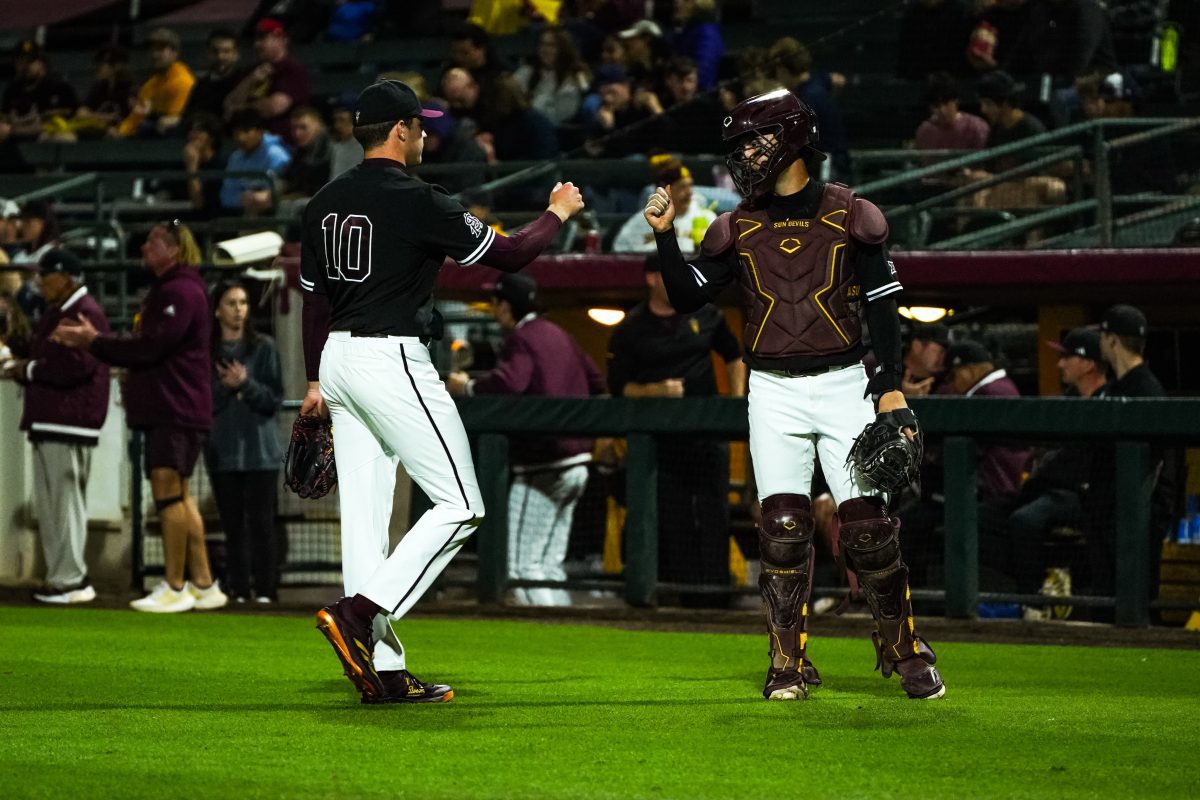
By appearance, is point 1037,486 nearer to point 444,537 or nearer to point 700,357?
point 700,357

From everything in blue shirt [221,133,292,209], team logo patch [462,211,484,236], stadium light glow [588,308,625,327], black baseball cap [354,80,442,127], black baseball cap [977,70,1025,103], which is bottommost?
stadium light glow [588,308,625,327]

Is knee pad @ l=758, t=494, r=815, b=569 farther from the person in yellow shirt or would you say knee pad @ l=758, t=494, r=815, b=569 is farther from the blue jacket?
the person in yellow shirt

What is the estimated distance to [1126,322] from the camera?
9734mm

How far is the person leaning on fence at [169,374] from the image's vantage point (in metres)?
10.4

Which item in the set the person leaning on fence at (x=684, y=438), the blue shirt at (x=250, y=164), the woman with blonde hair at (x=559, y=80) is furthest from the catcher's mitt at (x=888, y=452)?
the blue shirt at (x=250, y=164)

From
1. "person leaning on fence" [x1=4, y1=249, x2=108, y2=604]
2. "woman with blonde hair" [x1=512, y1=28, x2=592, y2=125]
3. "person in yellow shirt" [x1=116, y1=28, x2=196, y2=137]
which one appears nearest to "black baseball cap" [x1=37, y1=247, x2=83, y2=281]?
"person leaning on fence" [x1=4, y1=249, x2=108, y2=604]

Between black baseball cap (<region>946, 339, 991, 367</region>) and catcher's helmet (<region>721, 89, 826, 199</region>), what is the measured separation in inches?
163

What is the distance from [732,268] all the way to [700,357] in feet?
13.4

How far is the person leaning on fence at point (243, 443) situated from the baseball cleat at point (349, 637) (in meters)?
5.08

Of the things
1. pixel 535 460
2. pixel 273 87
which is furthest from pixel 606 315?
pixel 273 87

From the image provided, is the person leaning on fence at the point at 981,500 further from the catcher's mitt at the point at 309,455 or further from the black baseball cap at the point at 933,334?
the catcher's mitt at the point at 309,455

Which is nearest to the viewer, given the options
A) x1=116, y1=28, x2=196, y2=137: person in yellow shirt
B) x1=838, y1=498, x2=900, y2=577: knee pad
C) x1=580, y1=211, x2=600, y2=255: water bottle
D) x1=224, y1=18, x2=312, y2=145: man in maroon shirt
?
x1=838, y1=498, x2=900, y2=577: knee pad

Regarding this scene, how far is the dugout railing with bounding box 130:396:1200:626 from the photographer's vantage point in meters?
9.38

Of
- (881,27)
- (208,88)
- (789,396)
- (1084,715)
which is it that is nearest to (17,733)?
(789,396)
